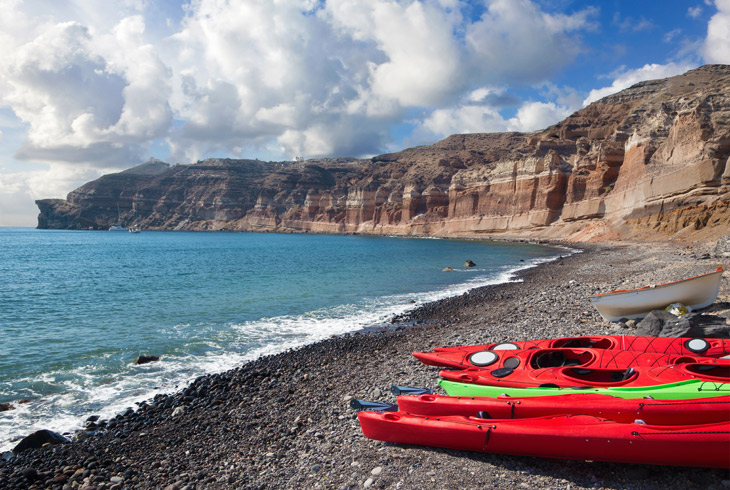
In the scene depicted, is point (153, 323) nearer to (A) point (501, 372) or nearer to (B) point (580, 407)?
(A) point (501, 372)

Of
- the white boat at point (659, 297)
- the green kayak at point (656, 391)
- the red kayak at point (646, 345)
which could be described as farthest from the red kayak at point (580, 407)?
the white boat at point (659, 297)

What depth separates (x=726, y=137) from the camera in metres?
35.8

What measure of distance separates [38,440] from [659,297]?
14.3 m

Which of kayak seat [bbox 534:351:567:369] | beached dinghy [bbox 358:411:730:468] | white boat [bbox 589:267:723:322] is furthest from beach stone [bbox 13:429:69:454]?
white boat [bbox 589:267:723:322]

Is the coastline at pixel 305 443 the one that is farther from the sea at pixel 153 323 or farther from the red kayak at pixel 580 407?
the sea at pixel 153 323

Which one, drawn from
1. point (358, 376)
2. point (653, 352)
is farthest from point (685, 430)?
point (358, 376)

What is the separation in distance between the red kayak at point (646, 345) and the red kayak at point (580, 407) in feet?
7.49

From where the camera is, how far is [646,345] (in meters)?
7.20

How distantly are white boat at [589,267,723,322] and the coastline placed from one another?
22.3 inches

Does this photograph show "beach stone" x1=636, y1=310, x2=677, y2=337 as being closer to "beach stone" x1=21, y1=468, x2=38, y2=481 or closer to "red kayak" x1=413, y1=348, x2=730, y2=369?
"red kayak" x1=413, y1=348, x2=730, y2=369

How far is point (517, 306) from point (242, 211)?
15781 cm

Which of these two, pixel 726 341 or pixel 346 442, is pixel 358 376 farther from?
pixel 726 341

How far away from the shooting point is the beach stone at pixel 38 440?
6.62 meters

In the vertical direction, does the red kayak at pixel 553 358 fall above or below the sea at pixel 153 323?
above
